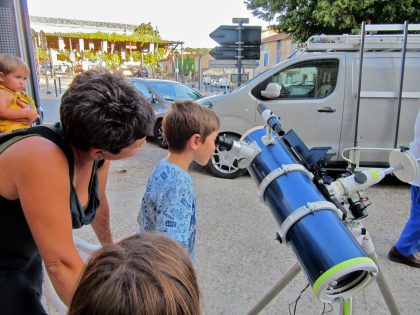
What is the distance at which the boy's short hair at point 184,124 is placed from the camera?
179 centimetres

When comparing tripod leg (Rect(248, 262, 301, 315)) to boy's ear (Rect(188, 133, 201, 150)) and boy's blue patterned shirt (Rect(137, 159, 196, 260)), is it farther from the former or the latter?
boy's ear (Rect(188, 133, 201, 150))

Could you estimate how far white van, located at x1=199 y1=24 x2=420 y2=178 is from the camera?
5.03m

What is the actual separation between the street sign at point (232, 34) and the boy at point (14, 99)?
13.0 feet

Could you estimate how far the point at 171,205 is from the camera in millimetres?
1528

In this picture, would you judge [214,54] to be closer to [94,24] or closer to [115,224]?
[115,224]

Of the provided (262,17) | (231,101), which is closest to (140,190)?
(231,101)

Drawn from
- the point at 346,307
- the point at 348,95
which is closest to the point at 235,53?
the point at 348,95

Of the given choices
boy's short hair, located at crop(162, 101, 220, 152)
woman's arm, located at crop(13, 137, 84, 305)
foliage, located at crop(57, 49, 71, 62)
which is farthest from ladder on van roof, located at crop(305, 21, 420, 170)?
foliage, located at crop(57, 49, 71, 62)

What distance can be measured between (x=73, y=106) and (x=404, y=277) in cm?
302

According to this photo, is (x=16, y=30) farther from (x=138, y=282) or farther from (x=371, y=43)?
(x=371, y=43)

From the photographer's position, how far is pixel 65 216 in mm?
1079

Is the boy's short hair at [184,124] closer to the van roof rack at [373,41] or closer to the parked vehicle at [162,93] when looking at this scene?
the van roof rack at [373,41]

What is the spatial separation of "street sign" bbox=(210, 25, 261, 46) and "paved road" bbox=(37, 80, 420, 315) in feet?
7.94

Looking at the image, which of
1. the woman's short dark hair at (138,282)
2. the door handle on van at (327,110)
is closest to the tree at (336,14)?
the door handle on van at (327,110)
